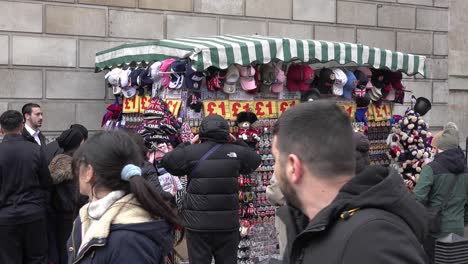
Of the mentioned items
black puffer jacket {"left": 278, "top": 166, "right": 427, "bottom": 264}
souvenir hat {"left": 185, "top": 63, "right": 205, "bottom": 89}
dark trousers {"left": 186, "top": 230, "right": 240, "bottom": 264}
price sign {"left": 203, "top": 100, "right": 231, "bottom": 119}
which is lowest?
dark trousers {"left": 186, "top": 230, "right": 240, "bottom": 264}

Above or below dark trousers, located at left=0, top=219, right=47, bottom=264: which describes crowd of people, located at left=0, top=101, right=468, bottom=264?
above

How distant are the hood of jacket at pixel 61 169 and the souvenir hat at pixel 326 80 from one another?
3.66m

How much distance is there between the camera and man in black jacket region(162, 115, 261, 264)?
21.4 feet

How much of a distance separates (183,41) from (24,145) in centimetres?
301

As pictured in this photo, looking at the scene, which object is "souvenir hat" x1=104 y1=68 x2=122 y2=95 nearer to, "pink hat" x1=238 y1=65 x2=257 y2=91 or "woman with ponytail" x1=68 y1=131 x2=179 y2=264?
"pink hat" x1=238 y1=65 x2=257 y2=91

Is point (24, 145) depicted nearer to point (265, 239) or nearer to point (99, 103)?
point (265, 239)

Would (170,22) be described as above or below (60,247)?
above

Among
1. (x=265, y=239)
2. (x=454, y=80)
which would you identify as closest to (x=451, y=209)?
(x=265, y=239)

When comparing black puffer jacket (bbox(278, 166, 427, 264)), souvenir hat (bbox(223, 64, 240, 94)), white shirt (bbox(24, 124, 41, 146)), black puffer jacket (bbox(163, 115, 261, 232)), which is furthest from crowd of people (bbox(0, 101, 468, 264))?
white shirt (bbox(24, 124, 41, 146))

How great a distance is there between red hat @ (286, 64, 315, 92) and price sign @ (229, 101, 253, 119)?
702mm

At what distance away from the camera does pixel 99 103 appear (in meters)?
10.6

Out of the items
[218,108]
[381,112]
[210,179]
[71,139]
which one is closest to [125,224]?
[210,179]

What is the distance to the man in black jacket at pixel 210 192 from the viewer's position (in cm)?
653

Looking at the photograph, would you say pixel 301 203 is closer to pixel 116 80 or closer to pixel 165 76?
pixel 165 76
